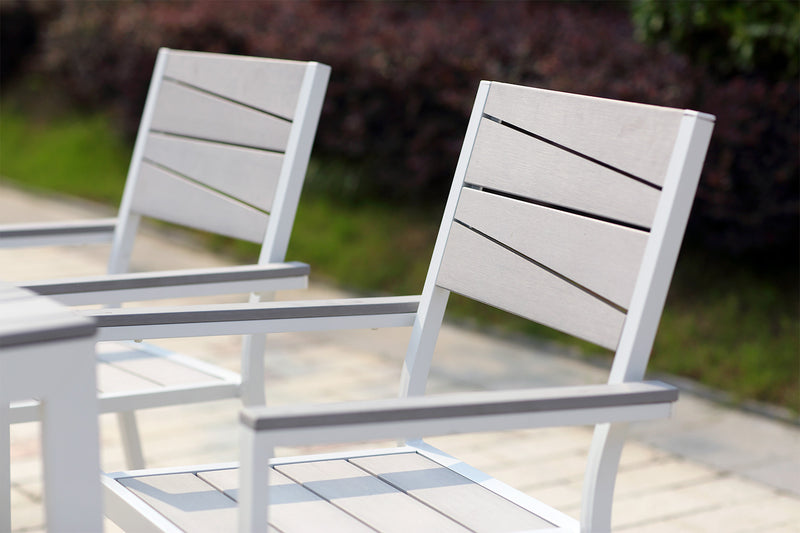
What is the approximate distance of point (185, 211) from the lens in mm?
2600

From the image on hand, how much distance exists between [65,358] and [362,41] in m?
4.46

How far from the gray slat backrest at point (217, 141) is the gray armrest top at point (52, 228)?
107mm

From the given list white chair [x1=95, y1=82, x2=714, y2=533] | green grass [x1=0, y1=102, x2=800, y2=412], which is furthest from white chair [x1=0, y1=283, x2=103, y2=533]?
green grass [x1=0, y1=102, x2=800, y2=412]

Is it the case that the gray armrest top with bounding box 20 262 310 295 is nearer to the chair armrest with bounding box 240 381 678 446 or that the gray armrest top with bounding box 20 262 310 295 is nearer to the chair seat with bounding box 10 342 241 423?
the chair seat with bounding box 10 342 241 423

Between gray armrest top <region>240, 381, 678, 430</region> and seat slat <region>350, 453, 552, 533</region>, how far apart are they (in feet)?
0.91

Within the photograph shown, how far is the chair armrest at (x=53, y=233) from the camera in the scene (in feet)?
7.82

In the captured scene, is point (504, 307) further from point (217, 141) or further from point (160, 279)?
point (217, 141)

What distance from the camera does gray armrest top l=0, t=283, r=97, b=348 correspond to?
120cm

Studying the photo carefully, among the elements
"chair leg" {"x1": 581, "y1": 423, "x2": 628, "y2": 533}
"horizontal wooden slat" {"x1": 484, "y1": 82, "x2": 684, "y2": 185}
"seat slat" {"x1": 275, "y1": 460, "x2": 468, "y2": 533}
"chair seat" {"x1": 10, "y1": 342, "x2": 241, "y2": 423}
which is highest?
"horizontal wooden slat" {"x1": 484, "y1": 82, "x2": 684, "y2": 185}

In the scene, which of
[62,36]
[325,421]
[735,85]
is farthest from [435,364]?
[62,36]

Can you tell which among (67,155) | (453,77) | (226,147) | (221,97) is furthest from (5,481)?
(67,155)

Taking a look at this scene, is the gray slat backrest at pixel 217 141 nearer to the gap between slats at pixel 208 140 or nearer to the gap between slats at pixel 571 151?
the gap between slats at pixel 208 140

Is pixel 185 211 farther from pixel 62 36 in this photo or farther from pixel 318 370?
pixel 62 36

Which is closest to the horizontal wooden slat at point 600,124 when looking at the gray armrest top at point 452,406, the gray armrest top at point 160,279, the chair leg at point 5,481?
the gray armrest top at point 452,406
